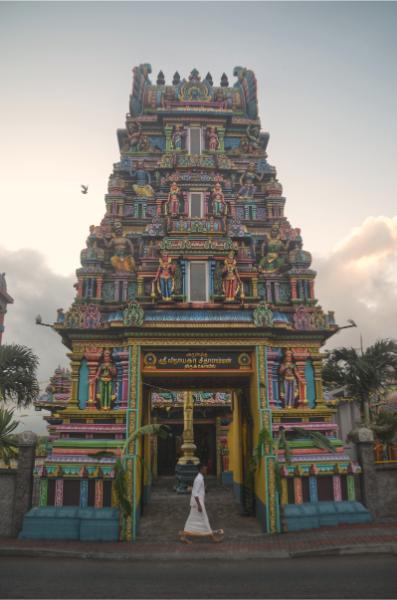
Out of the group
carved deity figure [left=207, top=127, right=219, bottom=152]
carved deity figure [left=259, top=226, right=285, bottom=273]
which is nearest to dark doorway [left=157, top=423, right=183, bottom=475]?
carved deity figure [left=259, top=226, right=285, bottom=273]

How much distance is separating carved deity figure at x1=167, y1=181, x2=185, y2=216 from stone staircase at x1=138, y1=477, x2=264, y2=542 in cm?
1024

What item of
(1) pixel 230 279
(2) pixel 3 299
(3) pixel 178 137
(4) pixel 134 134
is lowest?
(1) pixel 230 279

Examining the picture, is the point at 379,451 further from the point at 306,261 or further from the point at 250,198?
the point at 250,198

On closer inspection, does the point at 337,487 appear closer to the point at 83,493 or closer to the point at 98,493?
the point at 98,493

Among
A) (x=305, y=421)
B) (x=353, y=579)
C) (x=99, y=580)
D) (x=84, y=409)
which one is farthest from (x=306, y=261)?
(x=99, y=580)

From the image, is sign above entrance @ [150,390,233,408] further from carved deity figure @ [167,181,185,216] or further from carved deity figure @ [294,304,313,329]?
carved deity figure @ [167,181,185,216]

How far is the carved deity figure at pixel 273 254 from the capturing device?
1571cm

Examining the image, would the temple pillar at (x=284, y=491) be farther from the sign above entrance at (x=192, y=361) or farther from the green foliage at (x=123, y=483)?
the green foliage at (x=123, y=483)

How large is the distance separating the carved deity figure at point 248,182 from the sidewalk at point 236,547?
11397 mm

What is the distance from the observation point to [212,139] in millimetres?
17938

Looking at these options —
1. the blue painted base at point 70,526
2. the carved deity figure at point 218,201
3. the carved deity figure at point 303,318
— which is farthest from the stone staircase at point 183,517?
the carved deity figure at point 218,201

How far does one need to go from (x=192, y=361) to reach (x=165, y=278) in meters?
2.85

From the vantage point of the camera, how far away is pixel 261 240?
16281 mm

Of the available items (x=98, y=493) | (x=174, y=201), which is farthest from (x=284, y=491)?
(x=174, y=201)
